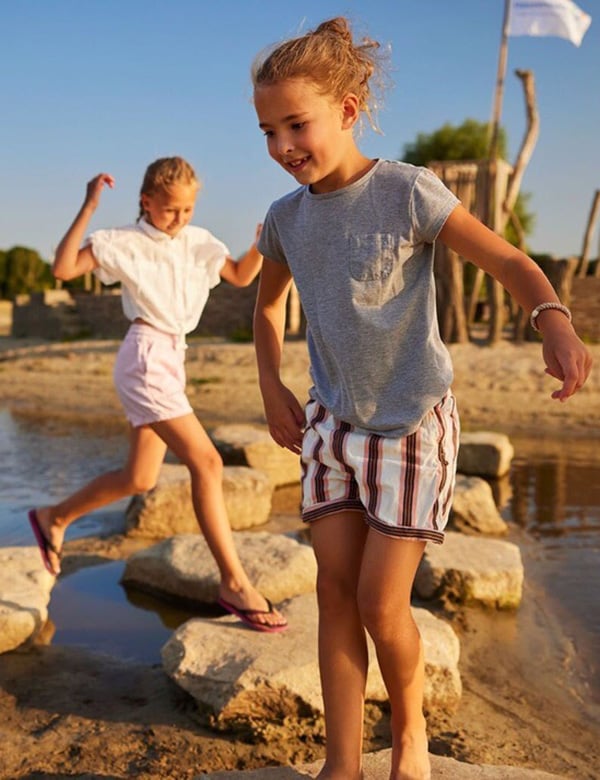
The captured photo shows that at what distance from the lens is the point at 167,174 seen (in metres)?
3.45

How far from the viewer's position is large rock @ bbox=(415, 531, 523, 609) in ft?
13.1

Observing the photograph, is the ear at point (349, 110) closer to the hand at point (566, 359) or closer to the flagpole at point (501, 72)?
the hand at point (566, 359)

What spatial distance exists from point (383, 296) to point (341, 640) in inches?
32.7

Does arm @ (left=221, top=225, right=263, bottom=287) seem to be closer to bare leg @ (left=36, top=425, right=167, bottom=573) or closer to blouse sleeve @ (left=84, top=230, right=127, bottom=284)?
blouse sleeve @ (left=84, top=230, right=127, bottom=284)

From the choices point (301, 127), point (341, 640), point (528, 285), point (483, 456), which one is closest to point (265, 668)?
point (341, 640)

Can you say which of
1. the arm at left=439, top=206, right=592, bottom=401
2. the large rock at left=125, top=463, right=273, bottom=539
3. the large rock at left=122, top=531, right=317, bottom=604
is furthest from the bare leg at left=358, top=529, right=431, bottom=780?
the large rock at left=125, top=463, right=273, bottom=539

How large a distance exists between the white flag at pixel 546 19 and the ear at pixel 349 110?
43.1 feet

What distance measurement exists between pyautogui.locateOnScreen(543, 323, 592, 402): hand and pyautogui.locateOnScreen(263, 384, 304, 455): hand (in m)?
0.76

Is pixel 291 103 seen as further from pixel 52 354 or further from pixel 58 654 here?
pixel 52 354

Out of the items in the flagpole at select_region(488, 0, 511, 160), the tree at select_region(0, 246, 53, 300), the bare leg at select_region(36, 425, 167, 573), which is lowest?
the bare leg at select_region(36, 425, 167, 573)

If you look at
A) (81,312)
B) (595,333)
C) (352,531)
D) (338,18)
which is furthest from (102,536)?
(81,312)

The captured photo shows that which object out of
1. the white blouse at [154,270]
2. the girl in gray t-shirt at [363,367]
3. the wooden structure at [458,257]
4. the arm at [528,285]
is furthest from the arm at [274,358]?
the wooden structure at [458,257]

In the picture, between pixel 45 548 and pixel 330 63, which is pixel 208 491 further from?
pixel 330 63

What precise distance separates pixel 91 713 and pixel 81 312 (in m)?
19.1
